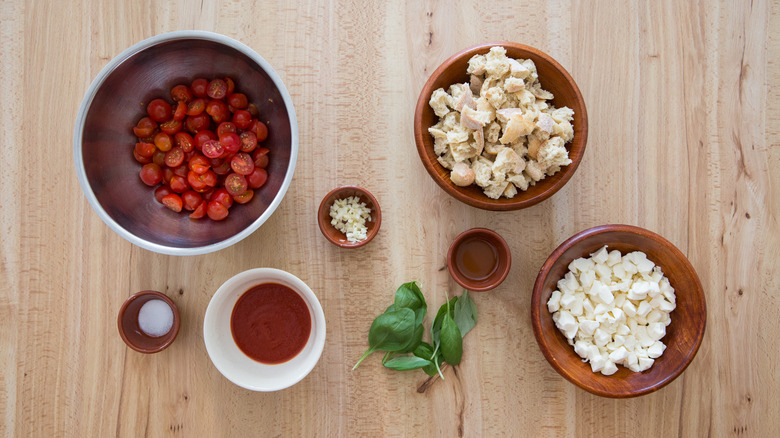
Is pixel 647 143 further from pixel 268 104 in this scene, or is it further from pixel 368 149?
pixel 268 104

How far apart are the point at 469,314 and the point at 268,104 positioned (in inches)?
32.3

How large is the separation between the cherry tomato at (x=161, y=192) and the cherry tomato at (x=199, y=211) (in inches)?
3.8

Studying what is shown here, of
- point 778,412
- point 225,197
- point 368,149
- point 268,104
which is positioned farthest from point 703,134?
point 225,197

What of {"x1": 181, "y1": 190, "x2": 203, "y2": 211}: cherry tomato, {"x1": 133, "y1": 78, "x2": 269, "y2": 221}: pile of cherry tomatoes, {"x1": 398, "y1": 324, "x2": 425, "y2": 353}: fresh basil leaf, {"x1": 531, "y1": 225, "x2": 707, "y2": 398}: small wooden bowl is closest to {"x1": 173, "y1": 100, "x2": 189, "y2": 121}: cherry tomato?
{"x1": 133, "y1": 78, "x2": 269, "y2": 221}: pile of cherry tomatoes

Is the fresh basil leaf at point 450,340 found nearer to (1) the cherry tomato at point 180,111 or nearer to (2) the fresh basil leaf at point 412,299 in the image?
(2) the fresh basil leaf at point 412,299

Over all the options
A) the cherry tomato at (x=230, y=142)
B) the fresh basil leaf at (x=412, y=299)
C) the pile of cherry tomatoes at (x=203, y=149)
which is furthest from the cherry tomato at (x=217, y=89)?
the fresh basil leaf at (x=412, y=299)

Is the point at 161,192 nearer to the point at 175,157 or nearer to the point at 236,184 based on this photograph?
the point at 175,157

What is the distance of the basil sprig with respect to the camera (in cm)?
135

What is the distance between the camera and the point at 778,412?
1.48 m

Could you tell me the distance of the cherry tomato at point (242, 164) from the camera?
4.21ft

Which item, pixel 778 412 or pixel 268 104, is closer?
pixel 268 104

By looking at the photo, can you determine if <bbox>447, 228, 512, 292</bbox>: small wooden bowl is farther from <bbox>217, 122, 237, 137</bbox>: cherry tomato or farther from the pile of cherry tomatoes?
<bbox>217, 122, 237, 137</bbox>: cherry tomato

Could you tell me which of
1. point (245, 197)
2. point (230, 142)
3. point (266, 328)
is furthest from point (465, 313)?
point (230, 142)

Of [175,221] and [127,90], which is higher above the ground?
[127,90]
